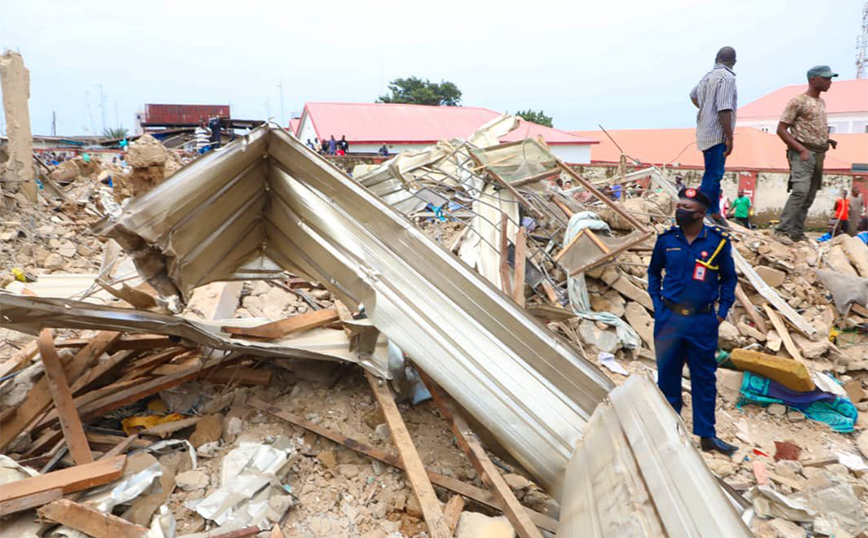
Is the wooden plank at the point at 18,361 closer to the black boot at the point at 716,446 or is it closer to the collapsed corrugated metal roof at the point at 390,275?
the collapsed corrugated metal roof at the point at 390,275

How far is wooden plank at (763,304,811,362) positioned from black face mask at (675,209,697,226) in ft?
9.22

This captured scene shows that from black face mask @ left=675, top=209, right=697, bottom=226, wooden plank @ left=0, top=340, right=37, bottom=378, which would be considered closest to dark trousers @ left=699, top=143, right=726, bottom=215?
black face mask @ left=675, top=209, right=697, bottom=226

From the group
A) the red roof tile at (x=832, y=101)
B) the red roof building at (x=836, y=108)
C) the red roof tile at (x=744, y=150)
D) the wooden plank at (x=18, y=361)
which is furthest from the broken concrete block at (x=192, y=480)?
the red roof tile at (x=832, y=101)

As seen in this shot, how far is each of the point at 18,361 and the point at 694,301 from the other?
419cm

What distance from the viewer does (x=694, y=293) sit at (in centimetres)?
309

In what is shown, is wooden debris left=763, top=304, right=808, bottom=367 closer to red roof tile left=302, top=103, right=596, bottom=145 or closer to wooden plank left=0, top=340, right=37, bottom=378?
wooden plank left=0, top=340, right=37, bottom=378

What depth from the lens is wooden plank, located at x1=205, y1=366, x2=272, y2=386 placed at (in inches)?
131

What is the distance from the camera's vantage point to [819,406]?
433 cm

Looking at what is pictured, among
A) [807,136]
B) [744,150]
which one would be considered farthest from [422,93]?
[807,136]

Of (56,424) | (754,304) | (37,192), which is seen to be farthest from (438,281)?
(37,192)

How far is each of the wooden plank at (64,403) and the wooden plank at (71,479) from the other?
0.18m

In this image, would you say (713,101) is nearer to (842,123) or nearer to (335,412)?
(335,412)

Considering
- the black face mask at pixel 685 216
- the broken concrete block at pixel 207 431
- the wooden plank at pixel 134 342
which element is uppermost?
the black face mask at pixel 685 216

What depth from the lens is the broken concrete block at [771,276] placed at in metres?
5.62
